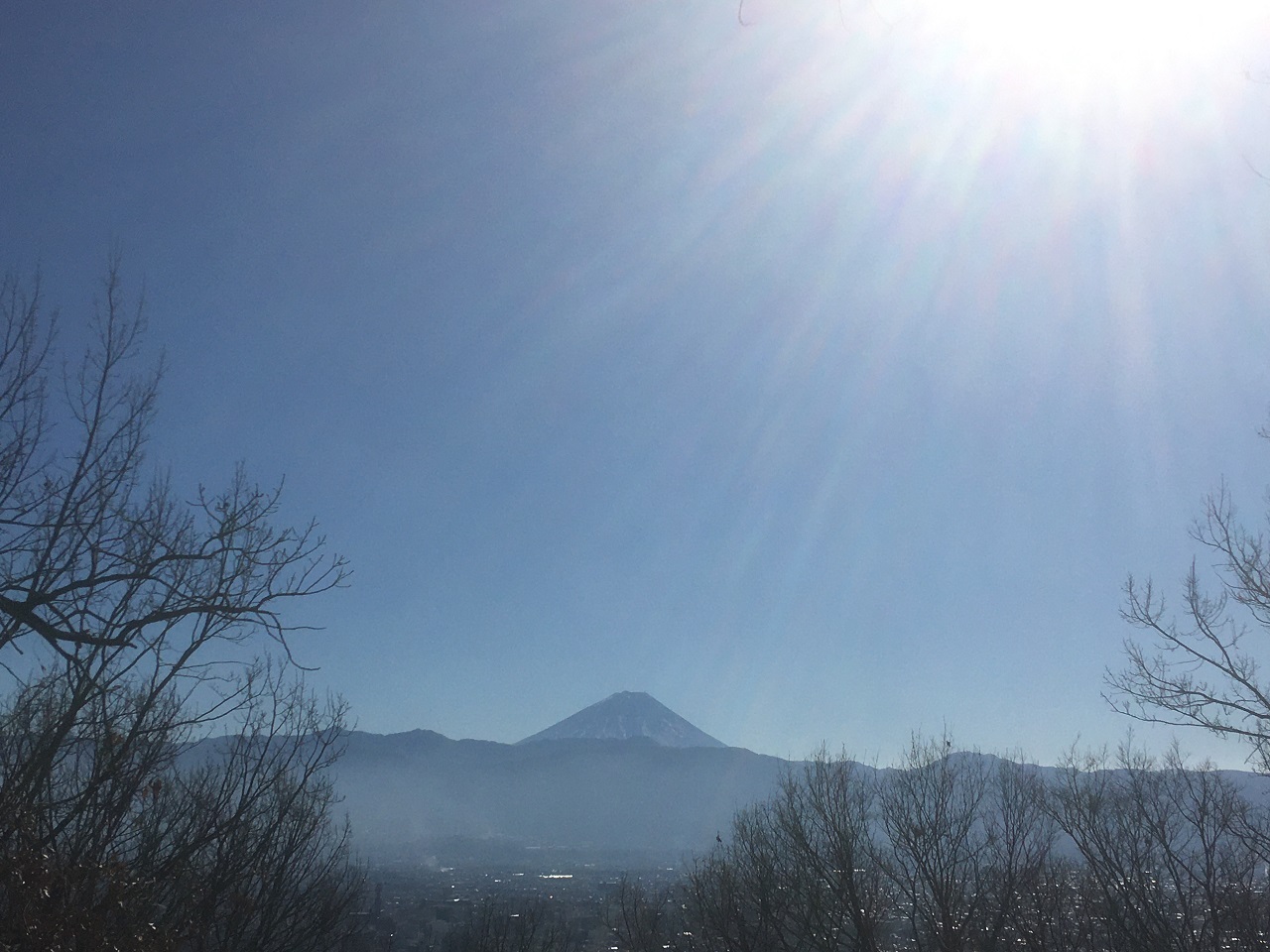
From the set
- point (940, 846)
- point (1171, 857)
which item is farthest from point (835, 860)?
point (1171, 857)

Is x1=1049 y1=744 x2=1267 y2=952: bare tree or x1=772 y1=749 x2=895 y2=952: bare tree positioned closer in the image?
x1=1049 y1=744 x2=1267 y2=952: bare tree

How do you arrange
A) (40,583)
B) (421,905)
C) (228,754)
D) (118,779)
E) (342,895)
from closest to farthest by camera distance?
(40,583) < (118,779) < (228,754) < (342,895) < (421,905)

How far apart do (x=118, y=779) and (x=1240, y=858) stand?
Answer: 20490 mm

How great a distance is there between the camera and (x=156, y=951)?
18.8ft

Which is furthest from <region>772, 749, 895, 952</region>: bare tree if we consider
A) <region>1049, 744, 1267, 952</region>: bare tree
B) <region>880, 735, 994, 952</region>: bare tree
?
<region>1049, 744, 1267, 952</region>: bare tree

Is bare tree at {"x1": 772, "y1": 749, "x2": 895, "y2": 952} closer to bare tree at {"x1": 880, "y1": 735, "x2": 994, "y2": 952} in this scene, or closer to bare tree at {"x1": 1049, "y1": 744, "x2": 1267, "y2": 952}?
bare tree at {"x1": 880, "y1": 735, "x2": 994, "y2": 952}

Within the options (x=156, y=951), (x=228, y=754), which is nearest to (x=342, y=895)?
(x=228, y=754)

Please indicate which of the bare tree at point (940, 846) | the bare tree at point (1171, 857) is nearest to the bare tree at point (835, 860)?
the bare tree at point (940, 846)

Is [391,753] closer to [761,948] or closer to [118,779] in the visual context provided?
[761,948]

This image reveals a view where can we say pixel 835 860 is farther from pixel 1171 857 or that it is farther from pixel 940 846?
pixel 1171 857

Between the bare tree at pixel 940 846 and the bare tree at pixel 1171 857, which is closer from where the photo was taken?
the bare tree at pixel 1171 857

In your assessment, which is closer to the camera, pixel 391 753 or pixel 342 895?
pixel 342 895

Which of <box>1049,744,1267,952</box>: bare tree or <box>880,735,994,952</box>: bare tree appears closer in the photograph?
<box>1049,744,1267,952</box>: bare tree

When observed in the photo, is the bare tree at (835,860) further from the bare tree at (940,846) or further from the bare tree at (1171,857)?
the bare tree at (1171,857)
